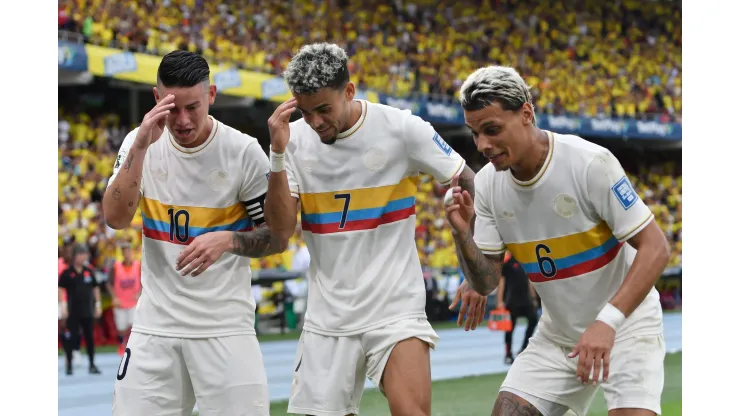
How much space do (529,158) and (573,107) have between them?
94.0 ft

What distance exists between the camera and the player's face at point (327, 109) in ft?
15.2

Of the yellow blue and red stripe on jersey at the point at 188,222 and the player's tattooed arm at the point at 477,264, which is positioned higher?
the yellow blue and red stripe on jersey at the point at 188,222

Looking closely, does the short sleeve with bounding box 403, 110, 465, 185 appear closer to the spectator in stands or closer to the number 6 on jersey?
the number 6 on jersey

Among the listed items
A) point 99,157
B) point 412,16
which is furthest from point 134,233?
point 412,16

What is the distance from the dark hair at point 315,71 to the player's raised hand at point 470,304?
3.55 feet

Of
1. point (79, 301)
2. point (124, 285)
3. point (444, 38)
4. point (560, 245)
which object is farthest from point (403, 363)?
point (444, 38)

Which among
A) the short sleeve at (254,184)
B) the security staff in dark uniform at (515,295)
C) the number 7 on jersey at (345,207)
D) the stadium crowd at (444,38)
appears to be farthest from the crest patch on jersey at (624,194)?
the stadium crowd at (444,38)

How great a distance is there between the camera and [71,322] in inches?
515

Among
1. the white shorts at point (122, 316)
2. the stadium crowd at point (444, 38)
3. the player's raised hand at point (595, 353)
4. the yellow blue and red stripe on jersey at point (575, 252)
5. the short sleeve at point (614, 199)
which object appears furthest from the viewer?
the stadium crowd at point (444, 38)

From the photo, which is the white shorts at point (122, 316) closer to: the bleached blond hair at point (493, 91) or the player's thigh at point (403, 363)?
the player's thigh at point (403, 363)

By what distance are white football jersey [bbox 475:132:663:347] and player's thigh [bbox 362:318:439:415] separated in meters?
0.60

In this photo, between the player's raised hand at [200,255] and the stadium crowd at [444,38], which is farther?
the stadium crowd at [444,38]

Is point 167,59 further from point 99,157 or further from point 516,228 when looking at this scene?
point 99,157

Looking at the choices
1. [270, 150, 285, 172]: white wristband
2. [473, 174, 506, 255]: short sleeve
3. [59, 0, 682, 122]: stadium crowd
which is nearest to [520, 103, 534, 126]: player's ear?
[473, 174, 506, 255]: short sleeve
